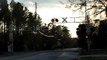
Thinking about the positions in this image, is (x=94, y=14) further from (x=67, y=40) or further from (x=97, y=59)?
(x=67, y=40)

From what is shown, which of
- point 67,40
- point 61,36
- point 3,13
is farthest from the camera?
point 67,40

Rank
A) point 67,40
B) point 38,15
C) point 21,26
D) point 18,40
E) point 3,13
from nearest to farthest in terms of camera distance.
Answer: point 3,13
point 18,40
point 21,26
point 38,15
point 67,40

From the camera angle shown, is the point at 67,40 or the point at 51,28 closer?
the point at 51,28

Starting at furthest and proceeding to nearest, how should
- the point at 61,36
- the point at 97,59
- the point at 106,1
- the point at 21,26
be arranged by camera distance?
1. the point at 61,36
2. the point at 21,26
3. the point at 106,1
4. the point at 97,59

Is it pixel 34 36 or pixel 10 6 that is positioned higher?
pixel 10 6

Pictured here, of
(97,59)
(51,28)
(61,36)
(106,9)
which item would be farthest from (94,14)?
(61,36)

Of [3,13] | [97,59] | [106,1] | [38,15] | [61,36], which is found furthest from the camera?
[61,36]

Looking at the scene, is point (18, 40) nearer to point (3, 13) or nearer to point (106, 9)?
point (3, 13)

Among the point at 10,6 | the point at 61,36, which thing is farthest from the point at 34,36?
the point at 61,36

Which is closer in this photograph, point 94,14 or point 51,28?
point 94,14

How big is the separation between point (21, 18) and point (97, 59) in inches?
3047

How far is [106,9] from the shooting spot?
85.5 ft

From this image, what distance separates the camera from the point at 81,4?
2597 centimetres

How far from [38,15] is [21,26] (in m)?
12.9
